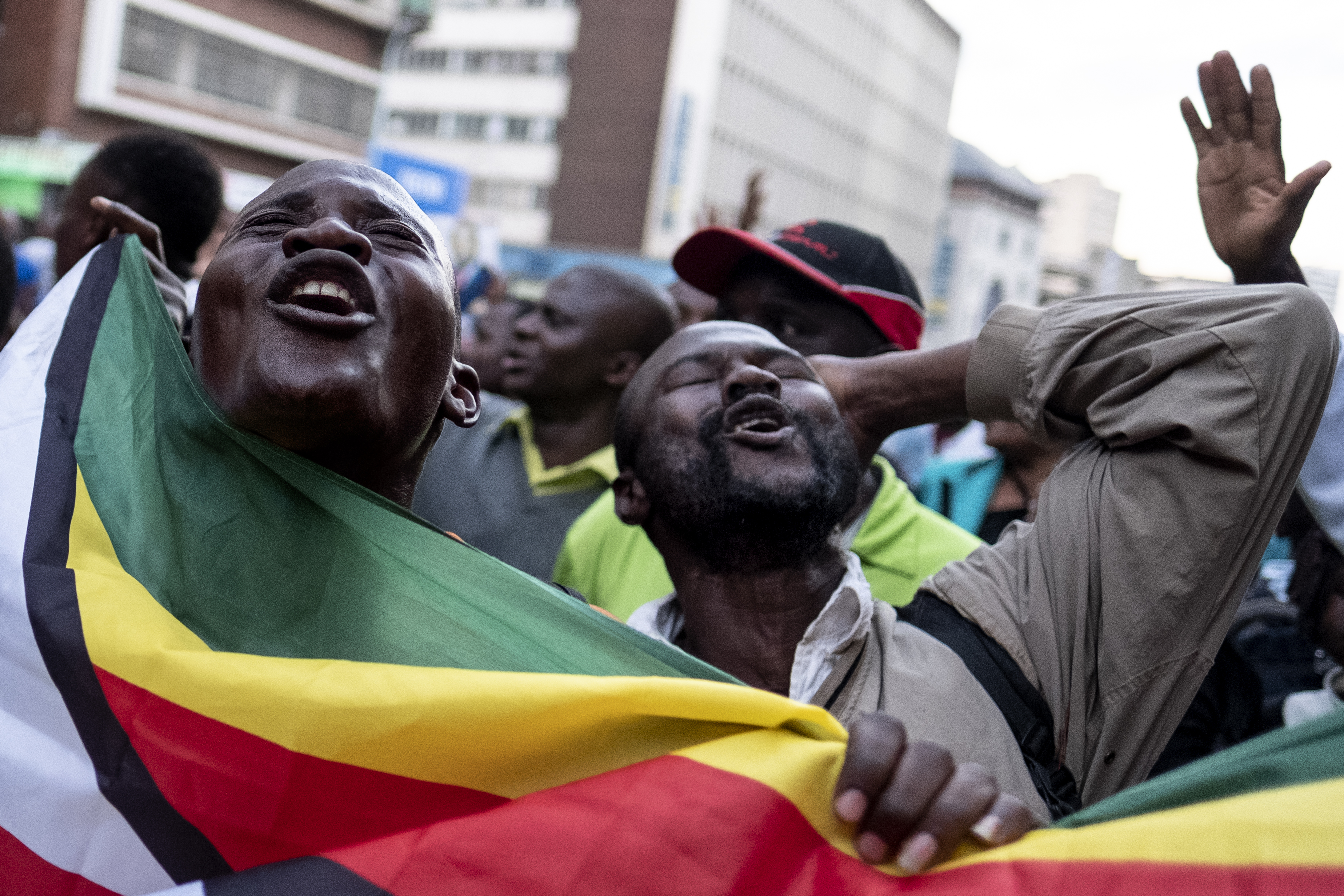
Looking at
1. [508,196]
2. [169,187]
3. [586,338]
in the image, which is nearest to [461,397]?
[169,187]

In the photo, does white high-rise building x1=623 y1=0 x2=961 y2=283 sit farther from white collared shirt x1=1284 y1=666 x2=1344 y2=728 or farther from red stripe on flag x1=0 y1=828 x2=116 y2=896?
red stripe on flag x1=0 y1=828 x2=116 y2=896

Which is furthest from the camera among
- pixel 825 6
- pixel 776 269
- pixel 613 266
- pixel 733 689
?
pixel 825 6

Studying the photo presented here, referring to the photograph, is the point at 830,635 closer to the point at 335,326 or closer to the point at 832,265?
the point at 335,326

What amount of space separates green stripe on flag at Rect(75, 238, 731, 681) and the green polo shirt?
1.02 meters

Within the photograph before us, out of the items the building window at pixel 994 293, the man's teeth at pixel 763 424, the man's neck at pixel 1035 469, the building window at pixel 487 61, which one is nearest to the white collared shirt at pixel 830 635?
the man's teeth at pixel 763 424

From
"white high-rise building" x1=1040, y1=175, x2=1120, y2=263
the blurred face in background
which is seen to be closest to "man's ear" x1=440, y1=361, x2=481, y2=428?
the blurred face in background

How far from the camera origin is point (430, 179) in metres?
14.7

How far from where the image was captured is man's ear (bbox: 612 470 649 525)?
247 cm

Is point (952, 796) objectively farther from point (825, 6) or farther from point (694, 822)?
point (825, 6)

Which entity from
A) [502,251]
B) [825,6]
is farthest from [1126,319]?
[825,6]

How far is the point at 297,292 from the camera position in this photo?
5.56 ft

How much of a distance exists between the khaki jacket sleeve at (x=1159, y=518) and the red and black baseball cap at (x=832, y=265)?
1.32 metres

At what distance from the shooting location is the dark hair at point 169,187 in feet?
11.1

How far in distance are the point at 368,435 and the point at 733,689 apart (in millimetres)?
702
